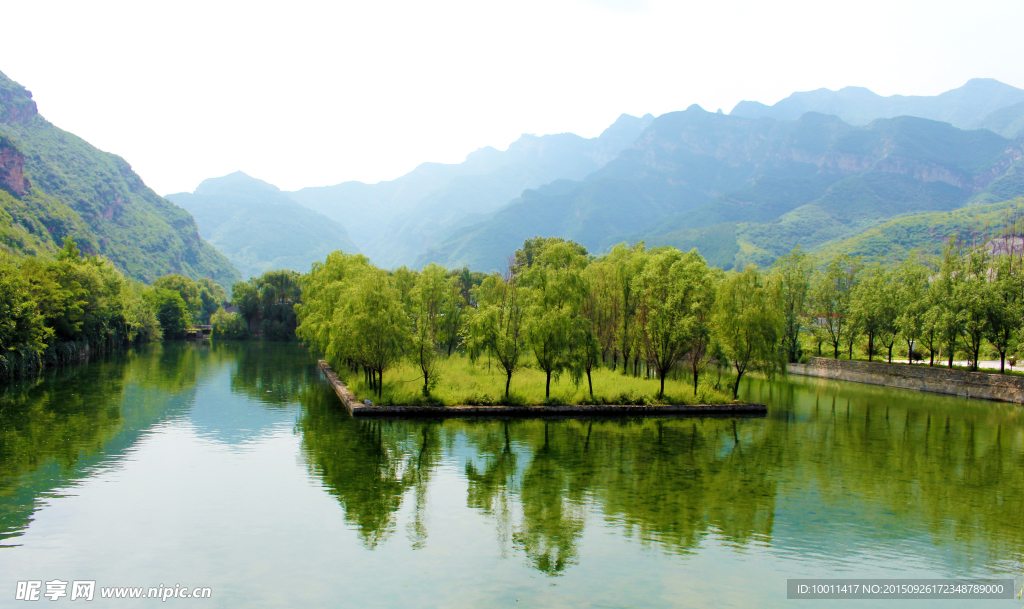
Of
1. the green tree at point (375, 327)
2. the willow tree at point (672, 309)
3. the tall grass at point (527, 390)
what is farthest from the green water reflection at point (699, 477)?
the willow tree at point (672, 309)

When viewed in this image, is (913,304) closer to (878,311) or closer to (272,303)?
(878,311)

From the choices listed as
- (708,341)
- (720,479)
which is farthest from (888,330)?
(720,479)

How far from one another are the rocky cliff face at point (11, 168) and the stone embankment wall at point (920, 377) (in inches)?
7135

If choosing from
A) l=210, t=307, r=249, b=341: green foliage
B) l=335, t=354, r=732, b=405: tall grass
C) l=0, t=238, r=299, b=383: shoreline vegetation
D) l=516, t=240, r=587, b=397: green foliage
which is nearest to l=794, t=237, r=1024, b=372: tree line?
l=335, t=354, r=732, b=405: tall grass

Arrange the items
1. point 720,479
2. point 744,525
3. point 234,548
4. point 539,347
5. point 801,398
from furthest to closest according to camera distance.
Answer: point 801,398, point 539,347, point 720,479, point 744,525, point 234,548

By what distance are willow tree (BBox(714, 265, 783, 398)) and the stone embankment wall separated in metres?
21.9

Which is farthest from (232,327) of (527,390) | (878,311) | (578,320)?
(878,311)

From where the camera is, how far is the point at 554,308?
3859cm

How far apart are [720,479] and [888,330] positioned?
49.9 meters

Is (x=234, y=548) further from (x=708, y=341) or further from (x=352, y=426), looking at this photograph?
(x=708, y=341)

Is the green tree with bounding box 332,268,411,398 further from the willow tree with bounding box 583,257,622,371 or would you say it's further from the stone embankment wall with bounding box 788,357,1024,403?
the stone embankment wall with bounding box 788,357,1024,403

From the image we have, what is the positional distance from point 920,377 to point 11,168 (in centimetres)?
19502

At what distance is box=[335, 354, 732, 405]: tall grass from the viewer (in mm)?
38625

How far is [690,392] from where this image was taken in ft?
139
